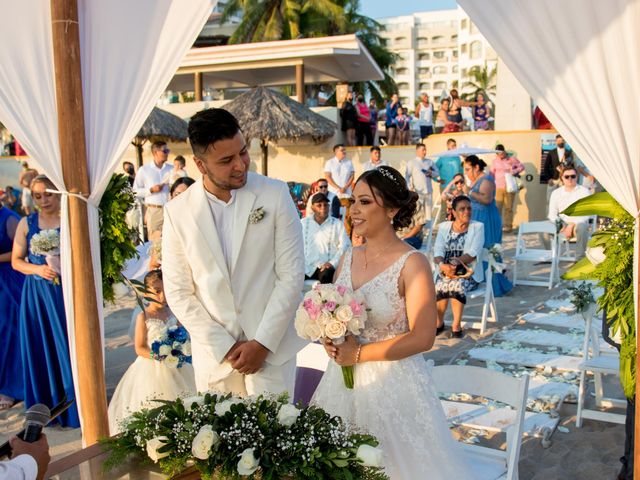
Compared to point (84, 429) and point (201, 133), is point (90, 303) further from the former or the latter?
point (201, 133)

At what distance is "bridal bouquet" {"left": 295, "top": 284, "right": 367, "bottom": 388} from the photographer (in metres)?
2.71

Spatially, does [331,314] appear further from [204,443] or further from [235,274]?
[204,443]

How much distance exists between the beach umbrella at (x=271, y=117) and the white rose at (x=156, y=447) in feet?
48.9

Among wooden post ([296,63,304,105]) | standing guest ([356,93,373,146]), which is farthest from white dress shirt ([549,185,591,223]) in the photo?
wooden post ([296,63,304,105])

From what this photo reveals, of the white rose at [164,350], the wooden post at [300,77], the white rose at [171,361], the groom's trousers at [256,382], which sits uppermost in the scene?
the wooden post at [300,77]

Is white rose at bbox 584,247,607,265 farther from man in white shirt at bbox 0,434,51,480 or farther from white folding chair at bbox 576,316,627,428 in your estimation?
man in white shirt at bbox 0,434,51,480

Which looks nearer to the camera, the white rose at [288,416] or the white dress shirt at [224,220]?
the white rose at [288,416]

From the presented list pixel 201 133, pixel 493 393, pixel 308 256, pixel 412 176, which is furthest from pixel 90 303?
pixel 412 176

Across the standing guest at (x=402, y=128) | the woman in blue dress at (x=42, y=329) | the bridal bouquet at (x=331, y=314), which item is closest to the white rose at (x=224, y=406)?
the bridal bouquet at (x=331, y=314)

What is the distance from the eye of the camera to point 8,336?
5738mm

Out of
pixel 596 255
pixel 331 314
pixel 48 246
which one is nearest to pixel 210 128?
pixel 331 314

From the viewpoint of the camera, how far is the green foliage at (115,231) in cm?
409

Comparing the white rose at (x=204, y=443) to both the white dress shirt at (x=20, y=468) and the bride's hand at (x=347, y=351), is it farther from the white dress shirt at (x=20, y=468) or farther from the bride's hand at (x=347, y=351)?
the bride's hand at (x=347, y=351)

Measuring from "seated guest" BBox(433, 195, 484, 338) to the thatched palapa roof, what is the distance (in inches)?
379
